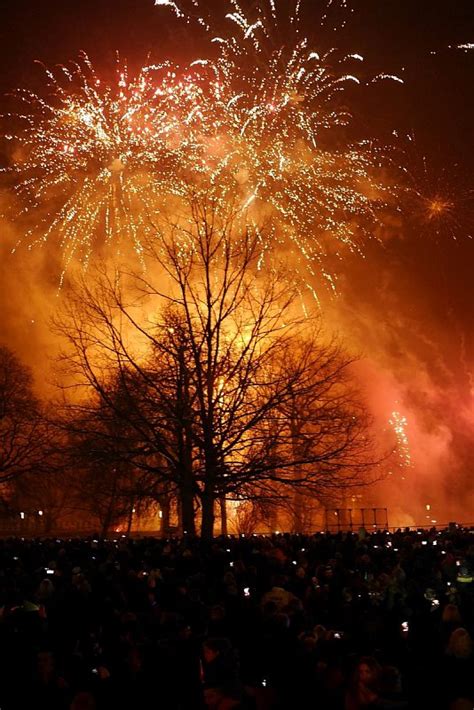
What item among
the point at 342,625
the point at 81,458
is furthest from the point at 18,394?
the point at 342,625

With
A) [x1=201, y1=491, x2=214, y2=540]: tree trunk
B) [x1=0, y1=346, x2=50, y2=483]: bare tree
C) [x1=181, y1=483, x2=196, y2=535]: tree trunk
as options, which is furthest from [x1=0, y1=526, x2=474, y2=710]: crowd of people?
[x1=0, y1=346, x2=50, y2=483]: bare tree

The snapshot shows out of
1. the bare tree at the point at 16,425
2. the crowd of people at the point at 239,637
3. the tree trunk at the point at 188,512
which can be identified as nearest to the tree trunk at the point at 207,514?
the tree trunk at the point at 188,512

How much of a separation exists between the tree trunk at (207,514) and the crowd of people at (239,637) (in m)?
3.98

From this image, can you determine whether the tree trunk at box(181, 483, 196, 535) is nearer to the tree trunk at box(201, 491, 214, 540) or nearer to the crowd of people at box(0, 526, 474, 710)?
the tree trunk at box(201, 491, 214, 540)

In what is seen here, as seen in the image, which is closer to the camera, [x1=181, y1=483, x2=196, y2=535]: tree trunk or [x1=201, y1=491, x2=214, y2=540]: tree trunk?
[x1=201, y1=491, x2=214, y2=540]: tree trunk

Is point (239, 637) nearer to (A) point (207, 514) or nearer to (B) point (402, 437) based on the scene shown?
(A) point (207, 514)

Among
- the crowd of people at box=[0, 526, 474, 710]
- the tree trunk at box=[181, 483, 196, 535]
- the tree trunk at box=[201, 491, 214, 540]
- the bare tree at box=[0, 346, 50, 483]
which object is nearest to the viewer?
the crowd of people at box=[0, 526, 474, 710]

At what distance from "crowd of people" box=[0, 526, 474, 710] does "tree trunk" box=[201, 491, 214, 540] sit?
3.98 metres

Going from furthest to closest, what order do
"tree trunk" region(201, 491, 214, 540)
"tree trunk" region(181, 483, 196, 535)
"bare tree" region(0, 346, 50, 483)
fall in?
"bare tree" region(0, 346, 50, 483) < "tree trunk" region(181, 483, 196, 535) < "tree trunk" region(201, 491, 214, 540)

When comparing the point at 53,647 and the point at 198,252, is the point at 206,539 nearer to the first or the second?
the point at 198,252

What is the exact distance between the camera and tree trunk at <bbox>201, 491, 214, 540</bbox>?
1909 cm

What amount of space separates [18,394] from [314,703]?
136 ft

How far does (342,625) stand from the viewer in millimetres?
9391

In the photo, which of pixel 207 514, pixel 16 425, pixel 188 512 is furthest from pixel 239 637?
pixel 16 425
